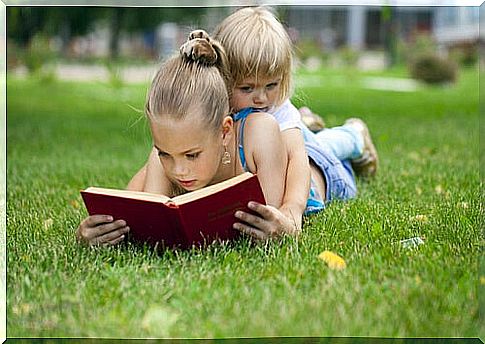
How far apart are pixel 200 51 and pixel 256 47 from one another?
28cm

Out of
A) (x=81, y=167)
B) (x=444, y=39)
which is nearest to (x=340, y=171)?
(x=81, y=167)

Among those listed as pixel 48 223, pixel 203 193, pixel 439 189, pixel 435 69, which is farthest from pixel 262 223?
pixel 435 69

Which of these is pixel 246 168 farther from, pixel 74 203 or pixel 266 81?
pixel 74 203

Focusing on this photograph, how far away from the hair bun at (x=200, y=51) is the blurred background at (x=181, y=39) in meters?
0.35

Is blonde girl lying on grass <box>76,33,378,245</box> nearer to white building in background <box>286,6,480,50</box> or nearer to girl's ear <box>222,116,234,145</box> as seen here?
girl's ear <box>222,116,234,145</box>

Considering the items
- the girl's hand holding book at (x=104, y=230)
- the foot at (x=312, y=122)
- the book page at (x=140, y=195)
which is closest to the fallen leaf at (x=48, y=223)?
the girl's hand holding book at (x=104, y=230)

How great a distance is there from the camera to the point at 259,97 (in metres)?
2.93

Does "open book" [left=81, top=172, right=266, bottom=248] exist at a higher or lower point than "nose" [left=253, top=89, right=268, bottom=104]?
lower

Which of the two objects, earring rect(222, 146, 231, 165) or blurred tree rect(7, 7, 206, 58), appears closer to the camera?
earring rect(222, 146, 231, 165)

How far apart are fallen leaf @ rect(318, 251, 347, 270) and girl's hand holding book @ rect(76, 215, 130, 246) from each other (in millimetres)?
599

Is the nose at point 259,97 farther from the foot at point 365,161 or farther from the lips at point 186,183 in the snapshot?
the foot at point 365,161

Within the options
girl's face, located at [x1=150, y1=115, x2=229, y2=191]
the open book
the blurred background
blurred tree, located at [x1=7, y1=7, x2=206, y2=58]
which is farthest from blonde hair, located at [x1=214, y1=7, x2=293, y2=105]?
blurred tree, located at [x1=7, y1=7, x2=206, y2=58]

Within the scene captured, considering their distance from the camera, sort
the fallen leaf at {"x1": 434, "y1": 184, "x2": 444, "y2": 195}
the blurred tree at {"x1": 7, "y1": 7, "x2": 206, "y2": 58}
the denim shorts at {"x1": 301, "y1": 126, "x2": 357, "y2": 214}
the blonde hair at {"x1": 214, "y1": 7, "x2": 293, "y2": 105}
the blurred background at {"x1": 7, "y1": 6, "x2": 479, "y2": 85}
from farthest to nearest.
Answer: the blurred background at {"x1": 7, "y1": 6, "x2": 479, "y2": 85}, the blurred tree at {"x1": 7, "y1": 7, "x2": 206, "y2": 58}, the fallen leaf at {"x1": 434, "y1": 184, "x2": 444, "y2": 195}, the denim shorts at {"x1": 301, "y1": 126, "x2": 357, "y2": 214}, the blonde hair at {"x1": 214, "y1": 7, "x2": 293, "y2": 105}

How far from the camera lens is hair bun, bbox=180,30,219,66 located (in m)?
2.65
